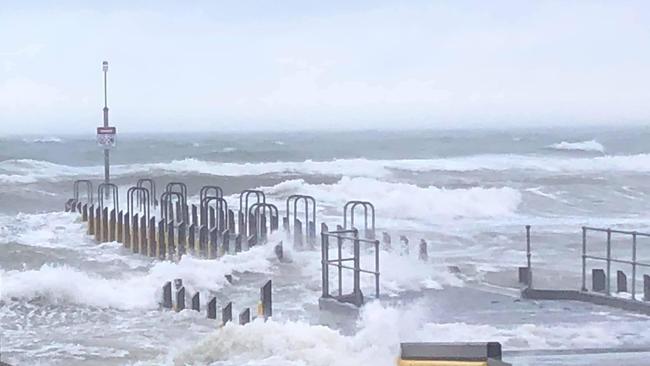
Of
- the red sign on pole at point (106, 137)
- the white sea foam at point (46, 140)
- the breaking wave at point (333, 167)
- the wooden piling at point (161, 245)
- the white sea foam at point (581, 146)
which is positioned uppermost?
the white sea foam at point (46, 140)

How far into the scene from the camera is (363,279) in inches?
476

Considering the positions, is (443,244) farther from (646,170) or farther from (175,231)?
(646,170)

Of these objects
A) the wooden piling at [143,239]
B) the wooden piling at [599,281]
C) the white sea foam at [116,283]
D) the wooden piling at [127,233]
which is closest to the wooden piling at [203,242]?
the white sea foam at [116,283]

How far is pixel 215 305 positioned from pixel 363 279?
211 cm

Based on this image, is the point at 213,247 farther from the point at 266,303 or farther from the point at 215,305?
the point at 266,303

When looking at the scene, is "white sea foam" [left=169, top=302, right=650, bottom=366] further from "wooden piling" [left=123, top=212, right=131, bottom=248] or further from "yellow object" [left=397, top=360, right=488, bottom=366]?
"wooden piling" [left=123, top=212, right=131, bottom=248]

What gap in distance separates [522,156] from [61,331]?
137 feet

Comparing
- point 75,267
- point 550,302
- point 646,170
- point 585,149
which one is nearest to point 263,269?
point 75,267

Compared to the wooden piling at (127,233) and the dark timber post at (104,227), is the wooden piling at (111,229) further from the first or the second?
the wooden piling at (127,233)

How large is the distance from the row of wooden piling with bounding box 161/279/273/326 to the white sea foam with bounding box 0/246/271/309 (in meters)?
0.42

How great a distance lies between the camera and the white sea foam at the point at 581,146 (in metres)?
55.2

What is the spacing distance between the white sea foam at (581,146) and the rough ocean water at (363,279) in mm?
16128

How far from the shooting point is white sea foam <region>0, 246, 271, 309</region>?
1212 cm

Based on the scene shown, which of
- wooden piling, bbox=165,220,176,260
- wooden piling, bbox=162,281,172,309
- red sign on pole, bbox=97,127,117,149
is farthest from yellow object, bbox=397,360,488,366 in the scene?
red sign on pole, bbox=97,127,117,149
